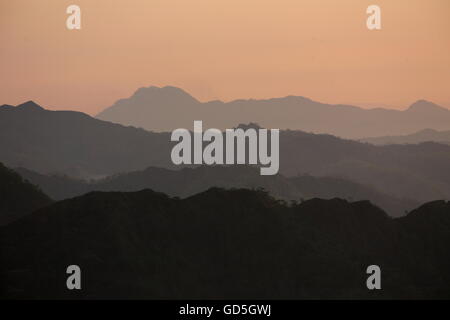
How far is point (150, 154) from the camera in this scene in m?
Result: 133

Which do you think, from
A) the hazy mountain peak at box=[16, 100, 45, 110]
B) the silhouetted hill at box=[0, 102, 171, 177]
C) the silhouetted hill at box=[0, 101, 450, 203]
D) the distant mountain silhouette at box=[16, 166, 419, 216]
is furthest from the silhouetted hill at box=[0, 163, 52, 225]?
the hazy mountain peak at box=[16, 100, 45, 110]

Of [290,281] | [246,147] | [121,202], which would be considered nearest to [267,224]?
[290,281]

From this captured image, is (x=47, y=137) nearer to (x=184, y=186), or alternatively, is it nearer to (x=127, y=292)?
(x=184, y=186)

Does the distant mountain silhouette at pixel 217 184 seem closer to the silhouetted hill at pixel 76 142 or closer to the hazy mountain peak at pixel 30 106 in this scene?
the silhouetted hill at pixel 76 142

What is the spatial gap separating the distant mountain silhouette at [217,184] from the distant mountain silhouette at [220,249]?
37.2 metres

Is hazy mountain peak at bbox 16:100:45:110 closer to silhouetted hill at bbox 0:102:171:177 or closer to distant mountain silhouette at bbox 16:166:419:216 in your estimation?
silhouetted hill at bbox 0:102:171:177

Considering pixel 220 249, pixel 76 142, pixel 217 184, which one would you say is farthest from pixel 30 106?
pixel 220 249

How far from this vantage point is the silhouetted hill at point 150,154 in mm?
109188

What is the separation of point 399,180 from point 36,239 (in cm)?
7888

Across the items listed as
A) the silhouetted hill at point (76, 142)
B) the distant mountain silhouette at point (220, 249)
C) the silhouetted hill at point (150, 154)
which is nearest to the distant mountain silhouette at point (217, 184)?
the silhouetted hill at point (150, 154)

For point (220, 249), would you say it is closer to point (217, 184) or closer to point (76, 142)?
point (217, 184)

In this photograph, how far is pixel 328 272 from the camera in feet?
114

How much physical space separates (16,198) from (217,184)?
108ft

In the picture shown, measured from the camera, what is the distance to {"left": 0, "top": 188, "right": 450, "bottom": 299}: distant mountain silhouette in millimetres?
34031
